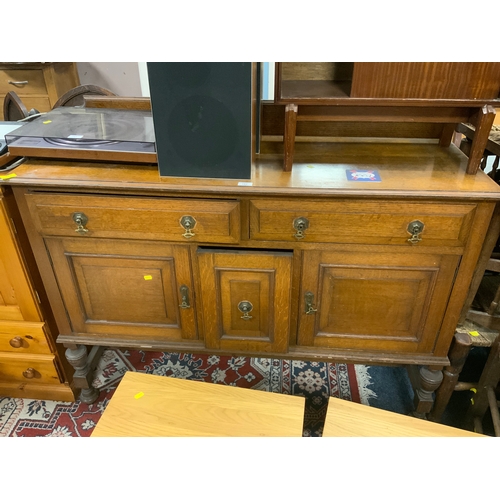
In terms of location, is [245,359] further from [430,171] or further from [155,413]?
[430,171]

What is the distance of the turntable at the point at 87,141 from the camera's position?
1.11 m

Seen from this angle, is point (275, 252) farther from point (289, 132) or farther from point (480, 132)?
point (480, 132)

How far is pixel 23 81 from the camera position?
97.1 inches

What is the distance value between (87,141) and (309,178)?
61 centimetres

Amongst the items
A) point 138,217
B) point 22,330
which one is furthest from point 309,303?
point 22,330

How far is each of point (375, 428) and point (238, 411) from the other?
1.18ft

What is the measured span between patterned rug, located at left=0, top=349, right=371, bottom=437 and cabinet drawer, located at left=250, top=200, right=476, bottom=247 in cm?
69

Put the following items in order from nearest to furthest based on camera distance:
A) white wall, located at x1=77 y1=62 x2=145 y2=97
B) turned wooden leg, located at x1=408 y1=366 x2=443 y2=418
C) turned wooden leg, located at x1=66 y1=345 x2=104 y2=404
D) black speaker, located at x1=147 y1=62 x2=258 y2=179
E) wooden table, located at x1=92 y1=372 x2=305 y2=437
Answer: black speaker, located at x1=147 y1=62 x2=258 y2=179 → wooden table, located at x1=92 y1=372 x2=305 y2=437 → turned wooden leg, located at x1=408 y1=366 x2=443 y2=418 → turned wooden leg, located at x1=66 y1=345 x2=104 y2=404 → white wall, located at x1=77 y1=62 x2=145 y2=97

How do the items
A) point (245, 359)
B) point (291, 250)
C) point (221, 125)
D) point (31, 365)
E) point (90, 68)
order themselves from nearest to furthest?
point (221, 125) < point (291, 250) < point (31, 365) < point (245, 359) < point (90, 68)

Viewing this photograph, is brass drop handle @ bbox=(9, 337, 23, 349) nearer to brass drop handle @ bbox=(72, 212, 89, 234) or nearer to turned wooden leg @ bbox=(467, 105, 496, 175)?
brass drop handle @ bbox=(72, 212, 89, 234)

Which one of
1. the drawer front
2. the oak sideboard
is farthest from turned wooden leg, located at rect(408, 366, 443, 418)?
the drawer front

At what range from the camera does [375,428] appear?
1076mm

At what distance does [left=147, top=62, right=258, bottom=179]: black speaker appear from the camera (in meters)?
0.97

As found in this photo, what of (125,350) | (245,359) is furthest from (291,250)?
(125,350)
